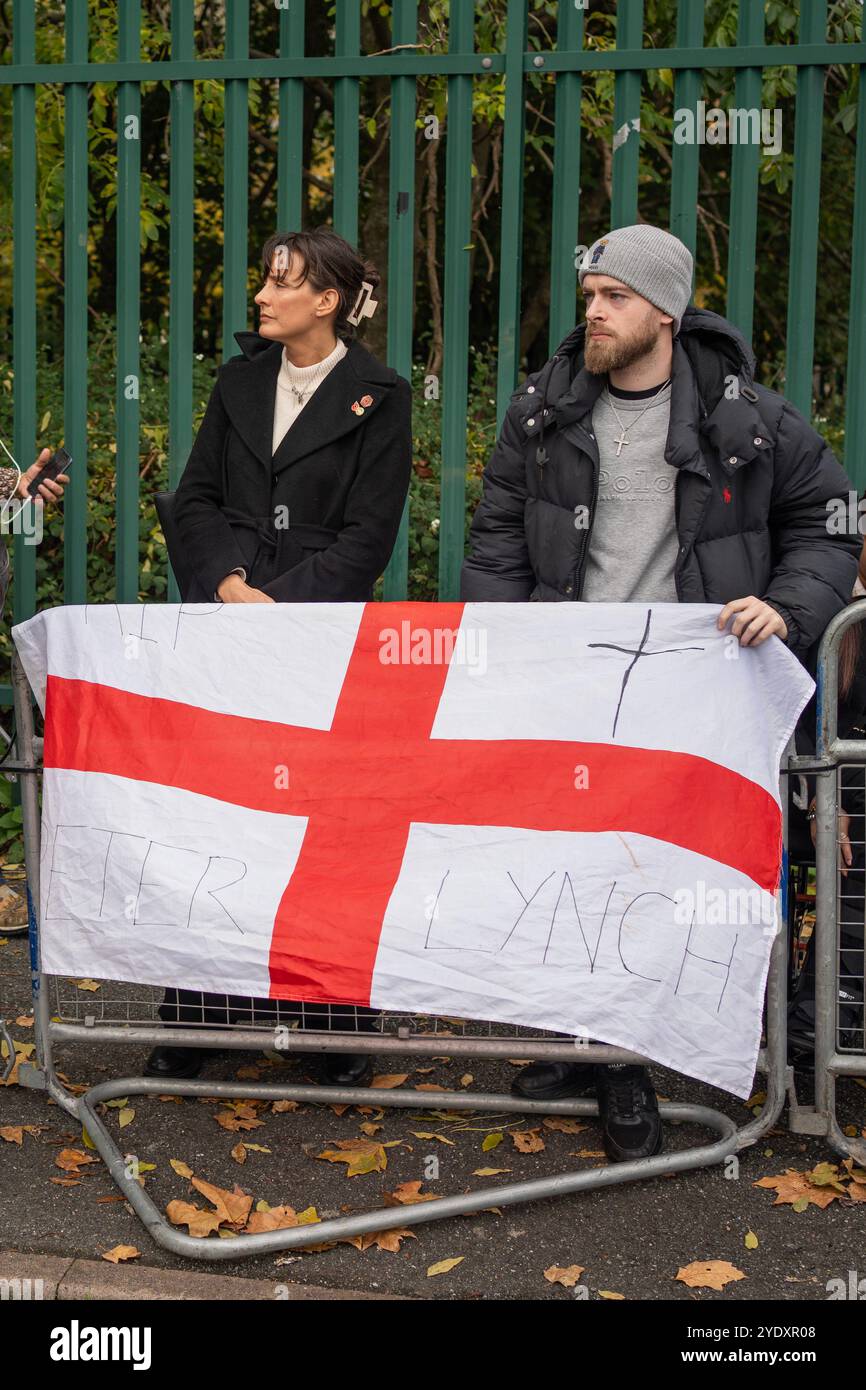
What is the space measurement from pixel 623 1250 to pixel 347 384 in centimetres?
255

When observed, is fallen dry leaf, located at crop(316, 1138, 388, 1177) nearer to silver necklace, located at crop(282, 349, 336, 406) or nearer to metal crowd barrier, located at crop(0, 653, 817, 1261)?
metal crowd barrier, located at crop(0, 653, 817, 1261)

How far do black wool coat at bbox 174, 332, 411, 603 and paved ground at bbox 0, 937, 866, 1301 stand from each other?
4.94ft

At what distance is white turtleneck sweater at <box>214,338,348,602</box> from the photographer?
4.52 meters

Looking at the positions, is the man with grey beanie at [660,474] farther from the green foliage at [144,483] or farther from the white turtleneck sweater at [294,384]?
the green foliage at [144,483]

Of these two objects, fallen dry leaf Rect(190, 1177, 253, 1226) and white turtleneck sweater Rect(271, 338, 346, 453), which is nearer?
fallen dry leaf Rect(190, 1177, 253, 1226)

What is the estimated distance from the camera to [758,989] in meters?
3.61

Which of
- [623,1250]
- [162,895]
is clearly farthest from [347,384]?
[623,1250]

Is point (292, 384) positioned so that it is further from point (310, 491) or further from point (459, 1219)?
point (459, 1219)

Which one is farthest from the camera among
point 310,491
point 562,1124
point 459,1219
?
point 310,491

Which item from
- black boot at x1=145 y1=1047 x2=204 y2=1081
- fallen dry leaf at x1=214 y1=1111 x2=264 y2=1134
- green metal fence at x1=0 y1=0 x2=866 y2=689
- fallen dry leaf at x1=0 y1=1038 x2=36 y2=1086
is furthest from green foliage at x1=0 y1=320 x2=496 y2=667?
fallen dry leaf at x1=214 y1=1111 x2=264 y2=1134

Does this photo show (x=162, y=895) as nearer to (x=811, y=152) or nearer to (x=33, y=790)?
(x=33, y=790)

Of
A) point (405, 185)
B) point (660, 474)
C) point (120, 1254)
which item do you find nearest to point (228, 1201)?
point (120, 1254)

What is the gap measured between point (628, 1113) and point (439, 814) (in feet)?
3.10

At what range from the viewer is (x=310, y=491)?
4.48 meters
